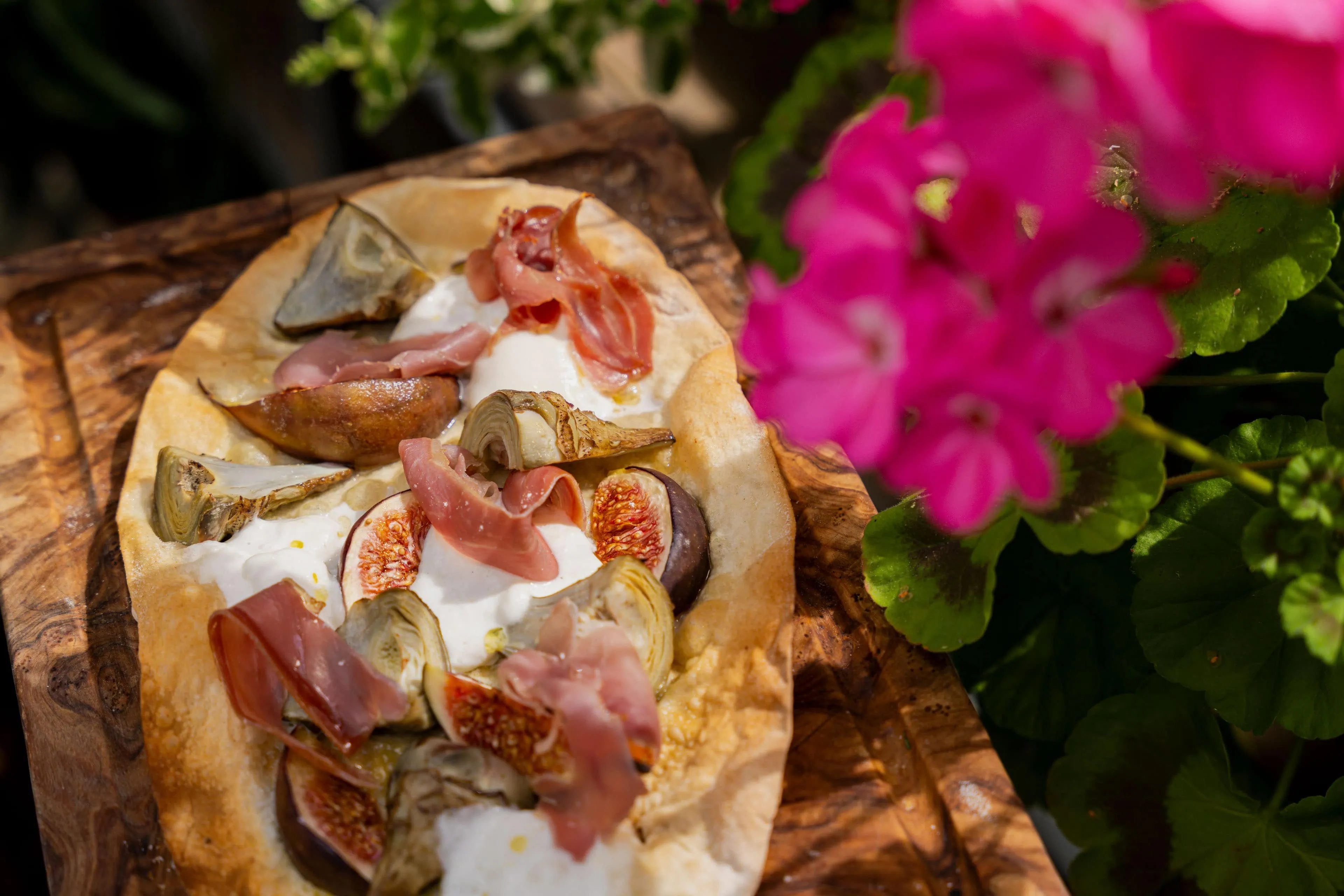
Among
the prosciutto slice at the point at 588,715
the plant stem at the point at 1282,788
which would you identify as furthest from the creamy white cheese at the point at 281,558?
the plant stem at the point at 1282,788

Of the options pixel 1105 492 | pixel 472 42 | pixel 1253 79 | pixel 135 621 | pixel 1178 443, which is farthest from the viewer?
pixel 472 42

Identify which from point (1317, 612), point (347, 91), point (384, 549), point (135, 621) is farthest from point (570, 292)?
point (347, 91)

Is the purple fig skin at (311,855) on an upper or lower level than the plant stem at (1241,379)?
lower

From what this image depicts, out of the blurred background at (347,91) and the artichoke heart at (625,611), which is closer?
the artichoke heart at (625,611)

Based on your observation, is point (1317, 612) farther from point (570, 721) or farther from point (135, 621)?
point (135, 621)

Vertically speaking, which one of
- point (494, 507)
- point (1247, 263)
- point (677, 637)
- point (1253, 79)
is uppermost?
point (1253, 79)

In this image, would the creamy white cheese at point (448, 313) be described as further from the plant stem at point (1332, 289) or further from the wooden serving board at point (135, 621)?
the plant stem at point (1332, 289)
